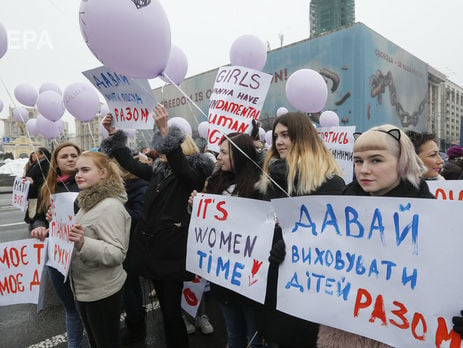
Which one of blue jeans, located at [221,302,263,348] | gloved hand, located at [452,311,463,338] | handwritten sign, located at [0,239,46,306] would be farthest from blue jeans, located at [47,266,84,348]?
gloved hand, located at [452,311,463,338]

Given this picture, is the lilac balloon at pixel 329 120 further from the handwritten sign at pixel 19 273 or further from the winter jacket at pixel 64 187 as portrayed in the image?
the handwritten sign at pixel 19 273

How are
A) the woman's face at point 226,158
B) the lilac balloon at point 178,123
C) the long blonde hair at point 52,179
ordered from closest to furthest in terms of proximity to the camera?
the woman's face at point 226,158 < the lilac balloon at point 178,123 < the long blonde hair at point 52,179

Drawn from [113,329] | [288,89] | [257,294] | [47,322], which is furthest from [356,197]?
[288,89]

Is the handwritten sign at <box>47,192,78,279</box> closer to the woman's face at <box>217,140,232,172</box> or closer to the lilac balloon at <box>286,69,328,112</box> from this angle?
the woman's face at <box>217,140,232,172</box>

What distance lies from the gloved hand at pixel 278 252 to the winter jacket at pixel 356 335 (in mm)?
359

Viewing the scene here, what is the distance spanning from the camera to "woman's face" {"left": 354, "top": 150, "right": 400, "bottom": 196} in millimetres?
1382

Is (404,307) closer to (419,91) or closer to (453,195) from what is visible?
(453,195)

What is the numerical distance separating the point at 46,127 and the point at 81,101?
2.67 metres

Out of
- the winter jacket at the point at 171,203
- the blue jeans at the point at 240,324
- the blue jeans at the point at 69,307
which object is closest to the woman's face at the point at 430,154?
the winter jacket at the point at 171,203

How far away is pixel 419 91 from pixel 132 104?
28370 mm

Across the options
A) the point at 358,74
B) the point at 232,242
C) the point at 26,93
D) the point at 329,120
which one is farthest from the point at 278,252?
the point at 358,74

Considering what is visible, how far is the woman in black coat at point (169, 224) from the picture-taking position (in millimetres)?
2209

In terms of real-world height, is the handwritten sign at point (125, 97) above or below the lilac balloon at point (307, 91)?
below

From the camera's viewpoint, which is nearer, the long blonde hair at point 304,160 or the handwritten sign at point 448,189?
the long blonde hair at point 304,160
